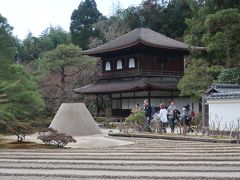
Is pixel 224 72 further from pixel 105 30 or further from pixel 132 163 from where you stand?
pixel 105 30

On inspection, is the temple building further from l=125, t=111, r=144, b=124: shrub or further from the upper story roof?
l=125, t=111, r=144, b=124: shrub

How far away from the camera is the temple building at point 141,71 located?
3192 cm

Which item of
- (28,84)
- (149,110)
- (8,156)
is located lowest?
(8,156)

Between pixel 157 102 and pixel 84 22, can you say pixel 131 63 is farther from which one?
→ pixel 84 22

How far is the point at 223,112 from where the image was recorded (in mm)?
18672

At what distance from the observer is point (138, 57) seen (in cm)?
3281

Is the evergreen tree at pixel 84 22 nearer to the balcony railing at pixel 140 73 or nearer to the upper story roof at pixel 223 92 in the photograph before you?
the balcony railing at pixel 140 73

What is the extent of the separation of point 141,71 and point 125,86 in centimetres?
178

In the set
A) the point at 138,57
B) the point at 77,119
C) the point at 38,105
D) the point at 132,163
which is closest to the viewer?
the point at 132,163

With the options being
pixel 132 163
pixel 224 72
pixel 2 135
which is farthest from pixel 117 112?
pixel 132 163

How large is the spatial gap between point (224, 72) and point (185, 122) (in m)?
6.91

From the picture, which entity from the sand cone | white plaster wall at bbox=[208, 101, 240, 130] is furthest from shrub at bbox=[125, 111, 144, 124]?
white plaster wall at bbox=[208, 101, 240, 130]

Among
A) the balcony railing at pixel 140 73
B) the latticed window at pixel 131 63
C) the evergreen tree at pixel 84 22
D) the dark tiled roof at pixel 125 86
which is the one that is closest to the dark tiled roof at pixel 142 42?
the latticed window at pixel 131 63

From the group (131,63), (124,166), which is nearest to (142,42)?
(131,63)
